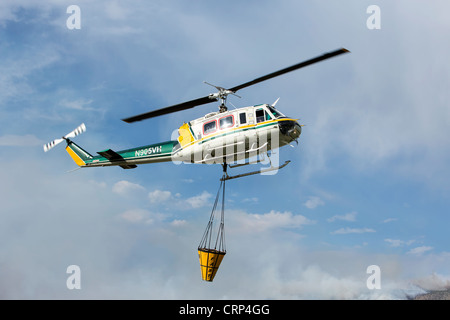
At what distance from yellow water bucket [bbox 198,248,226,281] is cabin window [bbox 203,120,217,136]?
21.3 feet

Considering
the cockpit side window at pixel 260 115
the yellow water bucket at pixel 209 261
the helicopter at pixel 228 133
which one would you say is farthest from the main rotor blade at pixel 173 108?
the yellow water bucket at pixel 209 261

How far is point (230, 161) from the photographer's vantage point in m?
23.5

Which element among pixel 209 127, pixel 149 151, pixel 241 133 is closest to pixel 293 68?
pixel 241 133

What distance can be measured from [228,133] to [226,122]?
690 millimetres

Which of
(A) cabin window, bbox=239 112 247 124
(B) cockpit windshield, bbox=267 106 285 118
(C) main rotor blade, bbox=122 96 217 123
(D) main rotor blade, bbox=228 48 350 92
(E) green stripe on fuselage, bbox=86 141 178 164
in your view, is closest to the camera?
(D) main rotor blade, bbox=228 48 350 92

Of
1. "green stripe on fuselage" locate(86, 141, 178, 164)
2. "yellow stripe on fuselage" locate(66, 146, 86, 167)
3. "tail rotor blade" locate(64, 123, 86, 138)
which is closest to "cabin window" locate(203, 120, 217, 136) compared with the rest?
"green stripe on fuselage" locate(86, 141, 178, 164)

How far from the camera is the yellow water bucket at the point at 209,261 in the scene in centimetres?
2190

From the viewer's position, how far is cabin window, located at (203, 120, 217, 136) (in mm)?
23797

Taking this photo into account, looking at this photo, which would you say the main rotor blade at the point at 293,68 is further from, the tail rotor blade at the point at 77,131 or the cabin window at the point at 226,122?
the tail rotor blade at the point at 77,131

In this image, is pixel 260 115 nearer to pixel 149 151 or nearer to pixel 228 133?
pixel 228 133

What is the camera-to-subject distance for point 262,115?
23.0 metres

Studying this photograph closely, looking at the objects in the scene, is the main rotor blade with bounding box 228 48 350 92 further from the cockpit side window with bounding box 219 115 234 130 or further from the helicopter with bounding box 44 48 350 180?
the cockpit side window with bounding box 219 115 234 130

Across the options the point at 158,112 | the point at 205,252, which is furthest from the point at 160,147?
the point at 205,252
